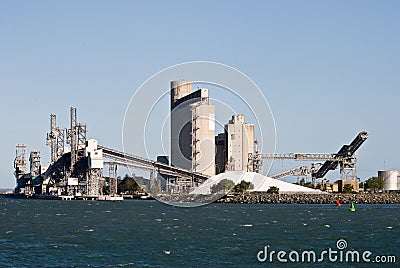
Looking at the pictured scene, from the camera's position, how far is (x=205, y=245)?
52250mm

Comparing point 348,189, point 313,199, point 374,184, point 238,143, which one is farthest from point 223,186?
point 374,184

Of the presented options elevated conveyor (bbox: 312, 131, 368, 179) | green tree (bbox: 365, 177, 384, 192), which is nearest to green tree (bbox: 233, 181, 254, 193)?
elevated conveyor (bbox: 312, 131, 368, 179)

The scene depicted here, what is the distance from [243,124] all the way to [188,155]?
15167 millimetres

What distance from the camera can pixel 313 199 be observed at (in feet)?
476

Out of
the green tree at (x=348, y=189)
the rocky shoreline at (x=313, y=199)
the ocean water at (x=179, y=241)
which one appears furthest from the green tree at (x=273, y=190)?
the ocean water at (x=179, y=241)

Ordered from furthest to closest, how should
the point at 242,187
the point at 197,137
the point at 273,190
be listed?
the point at 197,137, the point at 242,187, the point at 273,190

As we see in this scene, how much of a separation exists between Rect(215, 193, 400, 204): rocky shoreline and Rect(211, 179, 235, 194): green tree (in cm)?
764

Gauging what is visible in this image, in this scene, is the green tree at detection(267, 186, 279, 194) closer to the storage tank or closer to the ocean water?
the storage tank

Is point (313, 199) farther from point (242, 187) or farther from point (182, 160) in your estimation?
point (182, 160)

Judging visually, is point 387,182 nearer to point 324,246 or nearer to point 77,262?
point 324,246

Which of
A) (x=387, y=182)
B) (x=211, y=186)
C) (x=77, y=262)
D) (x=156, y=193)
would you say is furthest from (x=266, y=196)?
(x=77, y=262)

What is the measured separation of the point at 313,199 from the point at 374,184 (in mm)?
31731

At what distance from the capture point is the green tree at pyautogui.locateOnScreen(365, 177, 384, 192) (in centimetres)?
17059

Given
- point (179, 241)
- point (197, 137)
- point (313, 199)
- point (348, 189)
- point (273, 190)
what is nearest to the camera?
point (179, 241)
